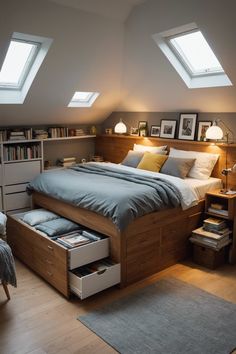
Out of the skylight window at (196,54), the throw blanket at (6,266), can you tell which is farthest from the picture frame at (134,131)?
the throw blanket at (6,266)

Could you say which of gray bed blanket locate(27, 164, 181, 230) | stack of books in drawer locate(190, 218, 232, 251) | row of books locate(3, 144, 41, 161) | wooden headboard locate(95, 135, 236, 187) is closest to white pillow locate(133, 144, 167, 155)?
wooden headboard locate(95, 135, 236, 187)

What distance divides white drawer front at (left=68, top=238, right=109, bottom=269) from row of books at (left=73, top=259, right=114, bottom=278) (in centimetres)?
6

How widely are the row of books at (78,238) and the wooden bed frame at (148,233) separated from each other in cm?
8

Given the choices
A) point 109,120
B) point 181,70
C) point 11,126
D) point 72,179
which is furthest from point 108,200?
point 109,120

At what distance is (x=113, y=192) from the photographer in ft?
9.60

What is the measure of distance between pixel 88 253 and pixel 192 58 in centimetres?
246

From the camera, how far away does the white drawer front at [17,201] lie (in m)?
4.14

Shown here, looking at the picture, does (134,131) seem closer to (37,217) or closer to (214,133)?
(214,133)

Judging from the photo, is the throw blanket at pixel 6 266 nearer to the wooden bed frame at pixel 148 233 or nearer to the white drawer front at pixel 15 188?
the wooden bed frame at pixel 148 233

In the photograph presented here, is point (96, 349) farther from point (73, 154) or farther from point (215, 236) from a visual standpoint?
point (73, 154)

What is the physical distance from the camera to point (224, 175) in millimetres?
3656

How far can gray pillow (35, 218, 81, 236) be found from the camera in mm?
2908

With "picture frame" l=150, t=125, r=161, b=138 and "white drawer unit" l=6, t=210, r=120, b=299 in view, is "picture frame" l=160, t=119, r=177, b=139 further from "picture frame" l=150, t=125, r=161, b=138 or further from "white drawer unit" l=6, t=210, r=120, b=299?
"white drawer unit" l=6, t=210, r=120, b=299

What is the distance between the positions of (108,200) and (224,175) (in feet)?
5.05
